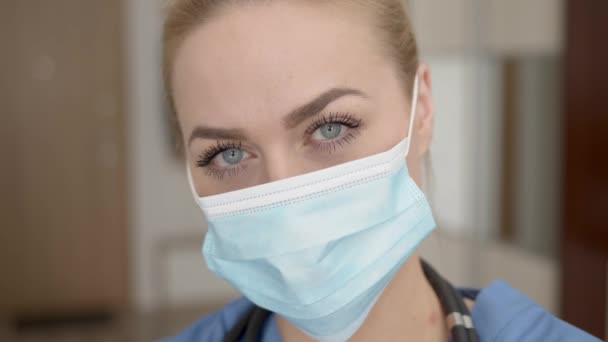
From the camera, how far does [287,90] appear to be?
88 cm

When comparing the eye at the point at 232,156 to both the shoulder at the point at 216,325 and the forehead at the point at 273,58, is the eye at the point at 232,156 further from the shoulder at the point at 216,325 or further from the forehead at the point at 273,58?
the shoulder at the point at 216,325

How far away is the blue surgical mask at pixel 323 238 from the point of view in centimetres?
86

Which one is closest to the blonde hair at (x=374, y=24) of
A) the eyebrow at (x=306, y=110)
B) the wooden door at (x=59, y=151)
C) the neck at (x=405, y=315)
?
the eyebrow at (x=306, y=110)

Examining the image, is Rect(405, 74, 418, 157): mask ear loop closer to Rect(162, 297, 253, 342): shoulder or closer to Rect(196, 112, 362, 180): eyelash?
Rect(196, 112, 362, 180): eyelash

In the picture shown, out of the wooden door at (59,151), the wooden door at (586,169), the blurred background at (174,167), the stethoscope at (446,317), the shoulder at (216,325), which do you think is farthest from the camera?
the wooden door at (59,151)

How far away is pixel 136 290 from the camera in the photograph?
15.6 feet

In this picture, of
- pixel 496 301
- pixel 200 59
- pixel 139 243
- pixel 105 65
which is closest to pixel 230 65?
pixel 200 59

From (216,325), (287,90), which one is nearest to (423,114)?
(287,90)

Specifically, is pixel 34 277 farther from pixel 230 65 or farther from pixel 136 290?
pixel 230 65

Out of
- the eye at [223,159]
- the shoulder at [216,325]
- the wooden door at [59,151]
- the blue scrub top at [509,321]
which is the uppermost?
the eye at [223,159]

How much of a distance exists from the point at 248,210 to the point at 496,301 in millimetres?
407

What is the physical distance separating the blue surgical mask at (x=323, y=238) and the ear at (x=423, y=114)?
10 centimetres

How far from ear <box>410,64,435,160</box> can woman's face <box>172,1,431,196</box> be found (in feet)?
0.25

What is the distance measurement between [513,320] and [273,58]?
51 cm
